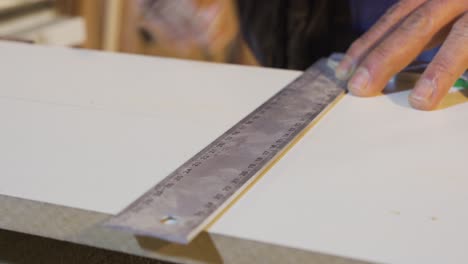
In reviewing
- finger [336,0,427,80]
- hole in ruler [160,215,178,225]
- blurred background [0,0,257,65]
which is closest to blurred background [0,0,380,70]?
blurred background [0,0,257,65]

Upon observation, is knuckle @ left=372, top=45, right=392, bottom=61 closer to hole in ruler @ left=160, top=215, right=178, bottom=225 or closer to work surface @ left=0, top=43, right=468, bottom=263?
work surface @ left=0, top=43, right=468, bottom=263

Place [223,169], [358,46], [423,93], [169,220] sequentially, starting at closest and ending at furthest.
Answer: [169,220] < [223,169] < [423,93] < [358,46]

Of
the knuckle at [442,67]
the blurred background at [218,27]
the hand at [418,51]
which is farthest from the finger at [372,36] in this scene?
the blurred background at [218,27]

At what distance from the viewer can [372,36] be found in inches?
36.4

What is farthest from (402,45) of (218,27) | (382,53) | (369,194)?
(218,27)

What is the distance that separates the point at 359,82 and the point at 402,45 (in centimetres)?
7

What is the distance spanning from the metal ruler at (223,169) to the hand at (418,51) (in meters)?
0.04

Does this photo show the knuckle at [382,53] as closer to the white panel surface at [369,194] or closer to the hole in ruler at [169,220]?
the white panel surface at [369,194]

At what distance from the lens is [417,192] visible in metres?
0.59

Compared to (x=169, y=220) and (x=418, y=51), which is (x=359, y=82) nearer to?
(x=418, y=51)

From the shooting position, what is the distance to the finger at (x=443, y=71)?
80 centimetres

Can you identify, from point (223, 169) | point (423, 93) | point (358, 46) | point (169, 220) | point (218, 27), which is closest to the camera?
point (169, 220)

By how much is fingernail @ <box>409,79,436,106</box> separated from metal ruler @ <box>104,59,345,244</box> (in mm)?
93

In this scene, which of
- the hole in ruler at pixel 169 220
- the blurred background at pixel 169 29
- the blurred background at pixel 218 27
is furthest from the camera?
the blurred background at pixel 169 29
